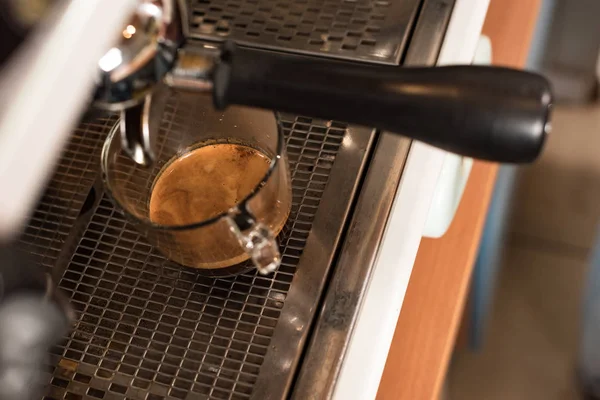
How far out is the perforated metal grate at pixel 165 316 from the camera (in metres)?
0.37

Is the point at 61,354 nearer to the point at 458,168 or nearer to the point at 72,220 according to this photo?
the point at 72,220

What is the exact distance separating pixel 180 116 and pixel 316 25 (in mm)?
131

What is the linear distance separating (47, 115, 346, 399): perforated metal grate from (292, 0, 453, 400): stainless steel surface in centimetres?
3

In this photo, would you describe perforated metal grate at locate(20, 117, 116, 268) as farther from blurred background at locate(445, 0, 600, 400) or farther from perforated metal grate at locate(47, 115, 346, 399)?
blurred background at locate(445, 0, 600, 400)

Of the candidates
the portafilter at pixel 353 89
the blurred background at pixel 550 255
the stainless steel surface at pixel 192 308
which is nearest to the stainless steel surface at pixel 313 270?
the stainless steel surface at pixel 192 308

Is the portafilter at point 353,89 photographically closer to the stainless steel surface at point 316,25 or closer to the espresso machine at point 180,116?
the espresso machine at point 180,116

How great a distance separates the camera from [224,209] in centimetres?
38

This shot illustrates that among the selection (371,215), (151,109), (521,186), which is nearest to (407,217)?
(371,215)

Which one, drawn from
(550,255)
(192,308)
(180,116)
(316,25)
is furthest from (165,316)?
(550,255)

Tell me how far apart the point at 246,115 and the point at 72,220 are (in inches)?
5.2

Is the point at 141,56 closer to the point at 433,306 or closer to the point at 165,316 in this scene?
the point at 165,316

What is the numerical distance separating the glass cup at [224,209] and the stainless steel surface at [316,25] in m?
0.09

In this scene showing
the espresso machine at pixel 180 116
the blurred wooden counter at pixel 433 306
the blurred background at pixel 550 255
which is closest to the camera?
the espresso machine at pixel 180 116

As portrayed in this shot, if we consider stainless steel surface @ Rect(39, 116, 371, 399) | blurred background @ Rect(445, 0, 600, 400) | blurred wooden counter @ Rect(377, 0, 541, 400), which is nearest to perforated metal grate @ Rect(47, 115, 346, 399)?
stainless steel surface @ Rect(39, 116, 371, 399)
